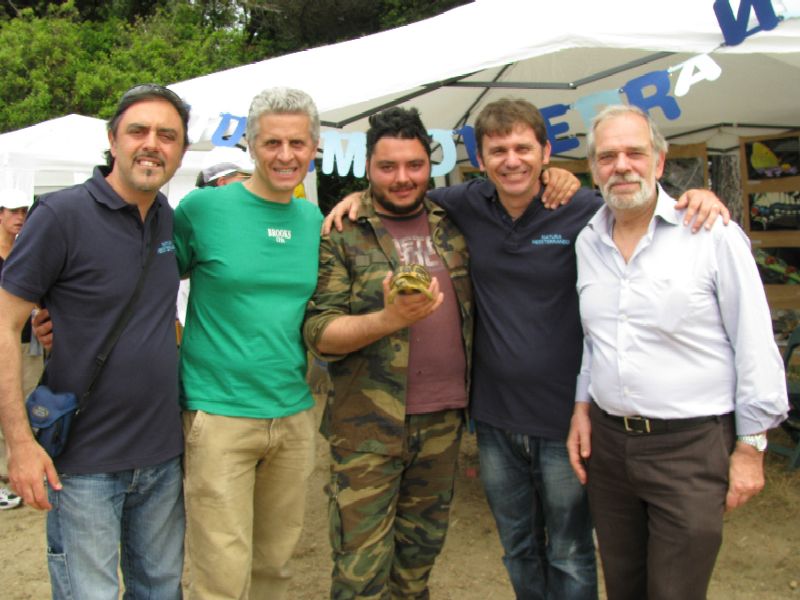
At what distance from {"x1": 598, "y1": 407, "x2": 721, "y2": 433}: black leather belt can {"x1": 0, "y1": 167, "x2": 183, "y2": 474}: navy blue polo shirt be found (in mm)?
1442

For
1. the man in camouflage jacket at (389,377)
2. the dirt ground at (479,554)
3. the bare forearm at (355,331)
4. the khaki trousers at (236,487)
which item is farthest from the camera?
the dirt ground at (479,554)

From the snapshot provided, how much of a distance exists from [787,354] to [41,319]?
15.0ft

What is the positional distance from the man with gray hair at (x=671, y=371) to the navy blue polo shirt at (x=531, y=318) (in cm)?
23

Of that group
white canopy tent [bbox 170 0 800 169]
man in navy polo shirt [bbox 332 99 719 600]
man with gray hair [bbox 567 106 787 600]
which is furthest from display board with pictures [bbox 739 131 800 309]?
man with gray hair [bbox 567 106 787 600]

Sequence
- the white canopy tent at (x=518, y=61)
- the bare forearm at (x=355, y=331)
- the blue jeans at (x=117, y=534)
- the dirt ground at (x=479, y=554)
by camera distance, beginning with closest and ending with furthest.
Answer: the blue jeans at (x=117, y=534) → the bare forearm at (x=355, y=331) → the white canopy tent at (x=518, y=61) → the dirt ground at (x=479, y=554)

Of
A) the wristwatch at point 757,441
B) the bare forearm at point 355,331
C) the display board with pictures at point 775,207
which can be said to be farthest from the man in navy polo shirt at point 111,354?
the display board with pictures at point 775,207

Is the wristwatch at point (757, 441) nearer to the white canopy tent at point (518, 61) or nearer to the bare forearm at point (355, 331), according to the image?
the bare forearm at point (355, 331)

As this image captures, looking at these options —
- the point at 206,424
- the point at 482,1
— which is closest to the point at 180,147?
the point at 206,424

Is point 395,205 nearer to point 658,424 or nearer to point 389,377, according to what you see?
point 389,377

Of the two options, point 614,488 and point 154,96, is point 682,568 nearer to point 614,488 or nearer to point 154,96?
point 614,488

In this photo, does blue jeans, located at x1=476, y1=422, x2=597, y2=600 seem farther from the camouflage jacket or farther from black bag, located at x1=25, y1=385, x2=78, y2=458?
black bag, located at x1=25, y1=385, x2=78, y2=458

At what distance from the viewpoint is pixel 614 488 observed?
7.27ft

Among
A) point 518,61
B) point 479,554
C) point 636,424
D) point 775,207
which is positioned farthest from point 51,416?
point 775,207

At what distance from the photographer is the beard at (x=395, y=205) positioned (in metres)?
2.52
